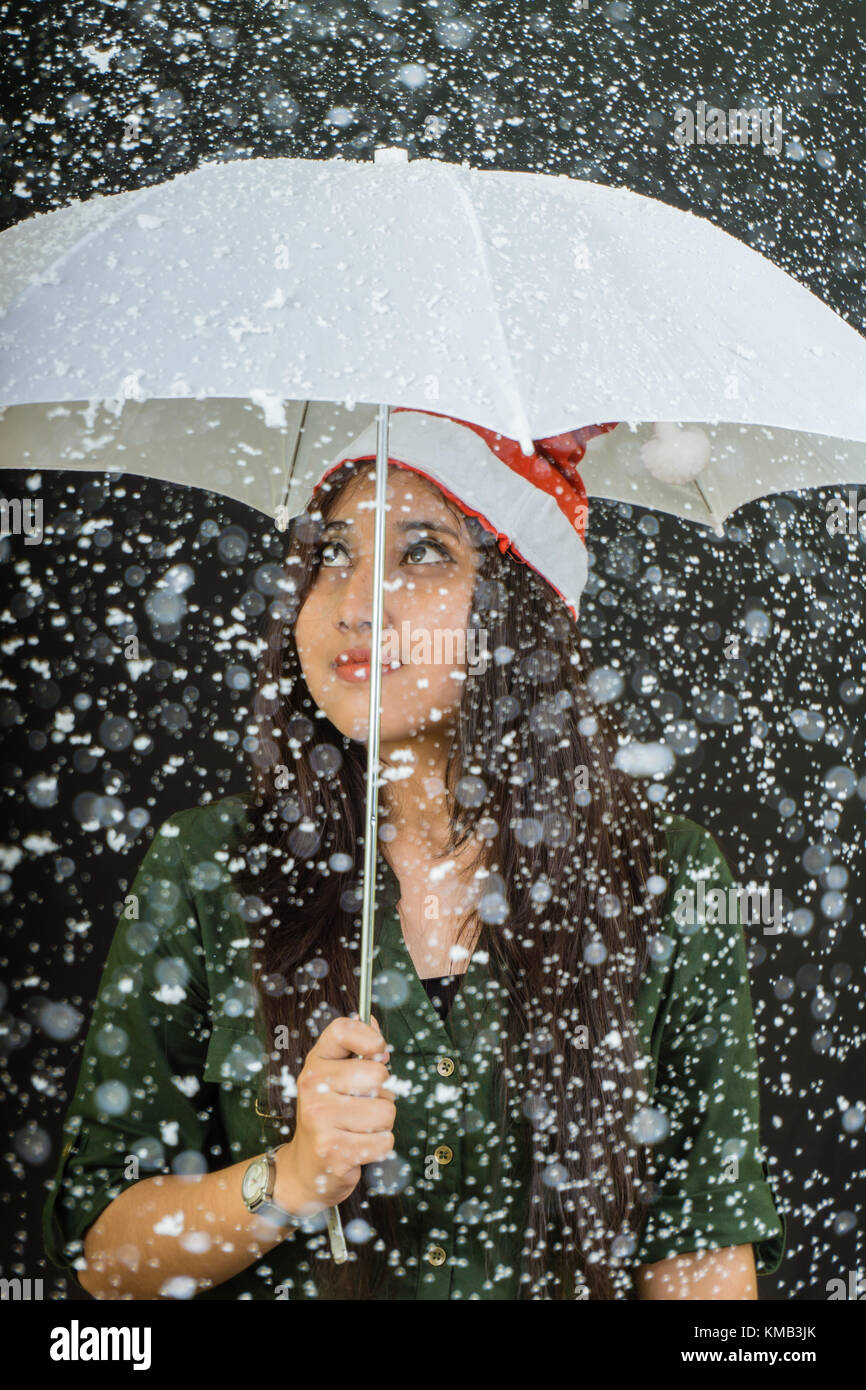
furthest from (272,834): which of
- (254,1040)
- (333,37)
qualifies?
(333,37)

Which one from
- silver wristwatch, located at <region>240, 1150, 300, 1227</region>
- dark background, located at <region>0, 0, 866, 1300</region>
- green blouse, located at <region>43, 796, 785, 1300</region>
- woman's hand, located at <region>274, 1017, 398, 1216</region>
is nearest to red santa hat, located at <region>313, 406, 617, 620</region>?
dark background, located at <region>0, 0, 866, 1300</region>

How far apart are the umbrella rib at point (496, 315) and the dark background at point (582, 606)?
38 centimetres

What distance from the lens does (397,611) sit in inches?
45.2

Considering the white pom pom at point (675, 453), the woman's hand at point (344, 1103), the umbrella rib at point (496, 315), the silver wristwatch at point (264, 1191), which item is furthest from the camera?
the white pom pom at point (675, 453)

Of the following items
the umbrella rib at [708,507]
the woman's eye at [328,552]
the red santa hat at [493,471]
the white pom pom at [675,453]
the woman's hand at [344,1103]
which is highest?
the white pom pom at [675,453]

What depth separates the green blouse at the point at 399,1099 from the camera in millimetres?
1141

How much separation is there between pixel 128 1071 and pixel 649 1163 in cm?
51

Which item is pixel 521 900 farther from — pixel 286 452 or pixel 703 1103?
pixel 286 452

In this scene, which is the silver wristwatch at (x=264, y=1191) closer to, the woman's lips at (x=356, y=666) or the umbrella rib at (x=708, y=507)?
the woman's lips at (x=356, y=666)

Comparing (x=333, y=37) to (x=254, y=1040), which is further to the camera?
(x=333, y=37)

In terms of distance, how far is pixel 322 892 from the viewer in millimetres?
1176

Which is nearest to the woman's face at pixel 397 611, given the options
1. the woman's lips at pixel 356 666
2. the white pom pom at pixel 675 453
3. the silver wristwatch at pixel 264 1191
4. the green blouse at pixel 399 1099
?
the woman's lips at pixel 356 666
